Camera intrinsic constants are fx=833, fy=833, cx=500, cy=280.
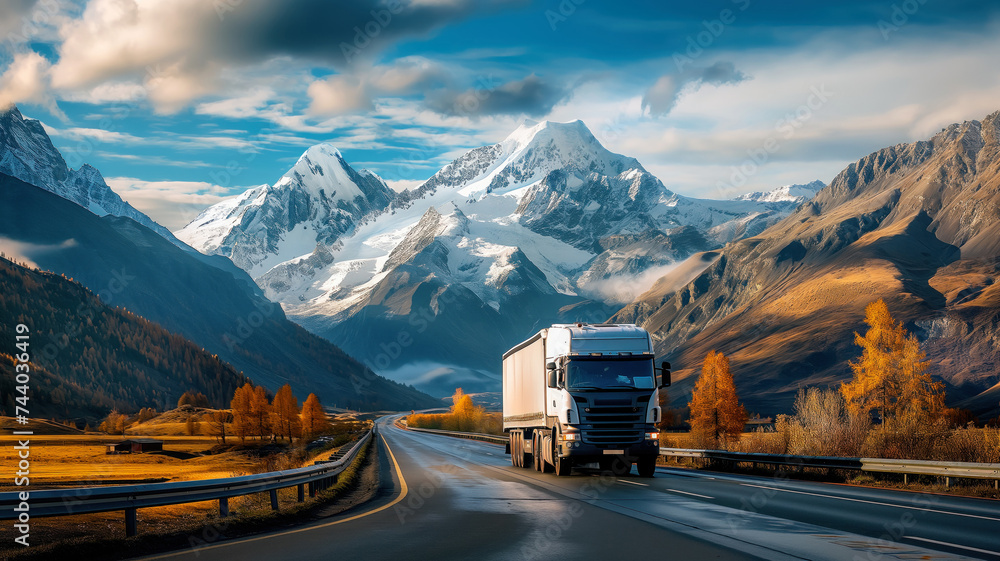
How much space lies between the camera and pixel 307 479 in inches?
856

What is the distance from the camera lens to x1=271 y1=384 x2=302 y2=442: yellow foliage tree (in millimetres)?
124875

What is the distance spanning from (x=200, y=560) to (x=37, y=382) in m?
184

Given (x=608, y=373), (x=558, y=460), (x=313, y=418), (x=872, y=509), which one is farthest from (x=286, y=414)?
(x=872, y=509)

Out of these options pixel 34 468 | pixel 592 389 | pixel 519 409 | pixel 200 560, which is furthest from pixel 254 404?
pixel 200 560

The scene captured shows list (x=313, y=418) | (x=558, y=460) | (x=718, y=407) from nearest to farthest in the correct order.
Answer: (x=558, y=460) < (x=718, y=407) < (x=313, y=418)

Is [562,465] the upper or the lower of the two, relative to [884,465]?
lower

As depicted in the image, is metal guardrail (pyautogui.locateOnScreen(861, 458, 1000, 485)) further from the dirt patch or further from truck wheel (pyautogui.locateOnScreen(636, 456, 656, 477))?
the dirt patch

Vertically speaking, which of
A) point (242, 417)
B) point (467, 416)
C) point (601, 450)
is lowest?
point (467, 416)

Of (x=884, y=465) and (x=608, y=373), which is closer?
(x=884, y=465)

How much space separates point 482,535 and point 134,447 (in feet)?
343

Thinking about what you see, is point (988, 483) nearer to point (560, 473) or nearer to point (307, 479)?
point (560, 473)

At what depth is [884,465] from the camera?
2538 cm

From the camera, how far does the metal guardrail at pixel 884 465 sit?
2142cm

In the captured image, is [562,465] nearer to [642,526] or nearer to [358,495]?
[358,495]
